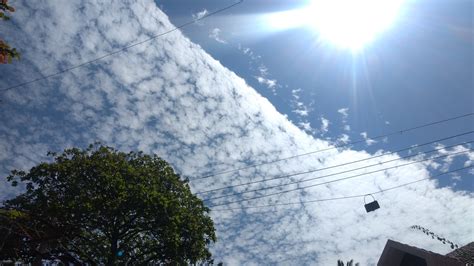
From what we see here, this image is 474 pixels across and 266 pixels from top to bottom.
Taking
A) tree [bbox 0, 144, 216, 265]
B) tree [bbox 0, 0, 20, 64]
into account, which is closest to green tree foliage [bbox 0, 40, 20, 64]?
tree [bbox 0, 0, 20, 64]

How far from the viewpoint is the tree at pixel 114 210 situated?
20266 mm

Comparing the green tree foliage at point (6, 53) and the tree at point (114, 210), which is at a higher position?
the tree at point (114, 210)

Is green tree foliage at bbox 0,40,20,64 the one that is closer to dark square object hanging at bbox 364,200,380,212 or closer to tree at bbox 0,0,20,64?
tree at bbox 0,0,20,64

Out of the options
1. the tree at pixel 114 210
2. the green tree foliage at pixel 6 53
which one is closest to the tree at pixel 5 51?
the green tree foliage at pixel 6 53

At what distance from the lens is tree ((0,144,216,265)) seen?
798 inches

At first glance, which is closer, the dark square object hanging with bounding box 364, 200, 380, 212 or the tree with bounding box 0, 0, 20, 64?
the tree with bounding box 0, 0, 20, 64

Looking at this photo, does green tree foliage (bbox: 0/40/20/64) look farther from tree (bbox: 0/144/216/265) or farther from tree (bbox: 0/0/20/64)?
tree (bbox: 0/144/216/265)

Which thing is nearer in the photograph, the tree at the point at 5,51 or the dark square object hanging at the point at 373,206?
the tree at the point at 5,51

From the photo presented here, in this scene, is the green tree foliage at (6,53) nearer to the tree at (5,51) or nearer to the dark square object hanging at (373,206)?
the tree at (5,51)

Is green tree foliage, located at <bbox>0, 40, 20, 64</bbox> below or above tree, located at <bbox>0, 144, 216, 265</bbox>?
below

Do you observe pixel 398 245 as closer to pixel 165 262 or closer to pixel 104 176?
pixel 165 262

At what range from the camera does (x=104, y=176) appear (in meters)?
20.9

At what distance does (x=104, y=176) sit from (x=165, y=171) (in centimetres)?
438

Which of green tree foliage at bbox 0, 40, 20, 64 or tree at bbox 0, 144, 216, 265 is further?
tree at bbox 0, 144, 216, 265
